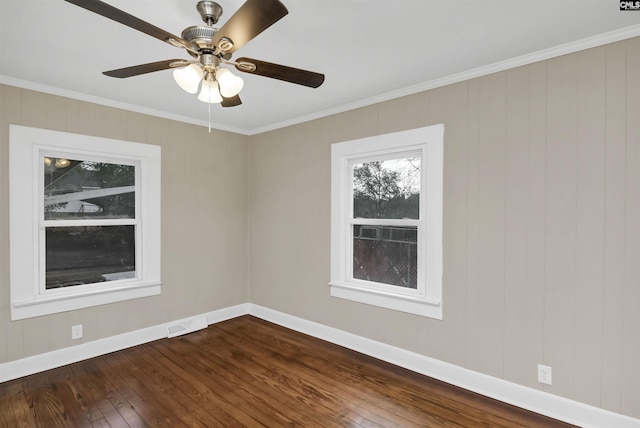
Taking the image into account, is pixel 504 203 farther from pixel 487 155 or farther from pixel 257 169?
pixel 257 169

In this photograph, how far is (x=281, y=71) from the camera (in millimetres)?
1746

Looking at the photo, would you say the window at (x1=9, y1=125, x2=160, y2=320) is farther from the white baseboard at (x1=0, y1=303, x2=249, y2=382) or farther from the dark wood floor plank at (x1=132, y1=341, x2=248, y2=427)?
the dark wood floor plank at (x1=132, y1=341, x2=248, y2=427)

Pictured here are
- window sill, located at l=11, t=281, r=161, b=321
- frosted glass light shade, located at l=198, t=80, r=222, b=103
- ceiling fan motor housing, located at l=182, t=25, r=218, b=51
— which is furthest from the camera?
window sill, located at l=11, t=281, r=161, b=321

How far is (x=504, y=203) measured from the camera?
250 cm

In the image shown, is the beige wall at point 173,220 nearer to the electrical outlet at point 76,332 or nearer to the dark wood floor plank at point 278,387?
the electrical outlet at point 76,332

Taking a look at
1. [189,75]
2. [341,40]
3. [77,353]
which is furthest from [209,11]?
[77,353]

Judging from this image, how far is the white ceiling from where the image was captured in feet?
5.95

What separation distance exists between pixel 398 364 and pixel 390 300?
0.58 m

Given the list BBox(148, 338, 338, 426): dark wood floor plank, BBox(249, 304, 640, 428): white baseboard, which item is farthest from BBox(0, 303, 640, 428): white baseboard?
BBox(148, 338, 338, 426): dark wood floor plank

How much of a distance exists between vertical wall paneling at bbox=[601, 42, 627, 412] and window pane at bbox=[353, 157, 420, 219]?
1.35m

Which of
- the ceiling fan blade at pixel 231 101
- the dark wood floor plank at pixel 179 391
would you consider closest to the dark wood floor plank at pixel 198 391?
the dark wood floor plank at pixel 179 391

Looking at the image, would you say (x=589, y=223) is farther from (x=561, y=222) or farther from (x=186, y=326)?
(x=186, y=326)

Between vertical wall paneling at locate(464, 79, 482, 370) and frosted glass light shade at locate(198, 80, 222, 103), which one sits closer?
frosted glass light shade at locate(198, 80, 222, 103)

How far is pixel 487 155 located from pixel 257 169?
2906 mm
